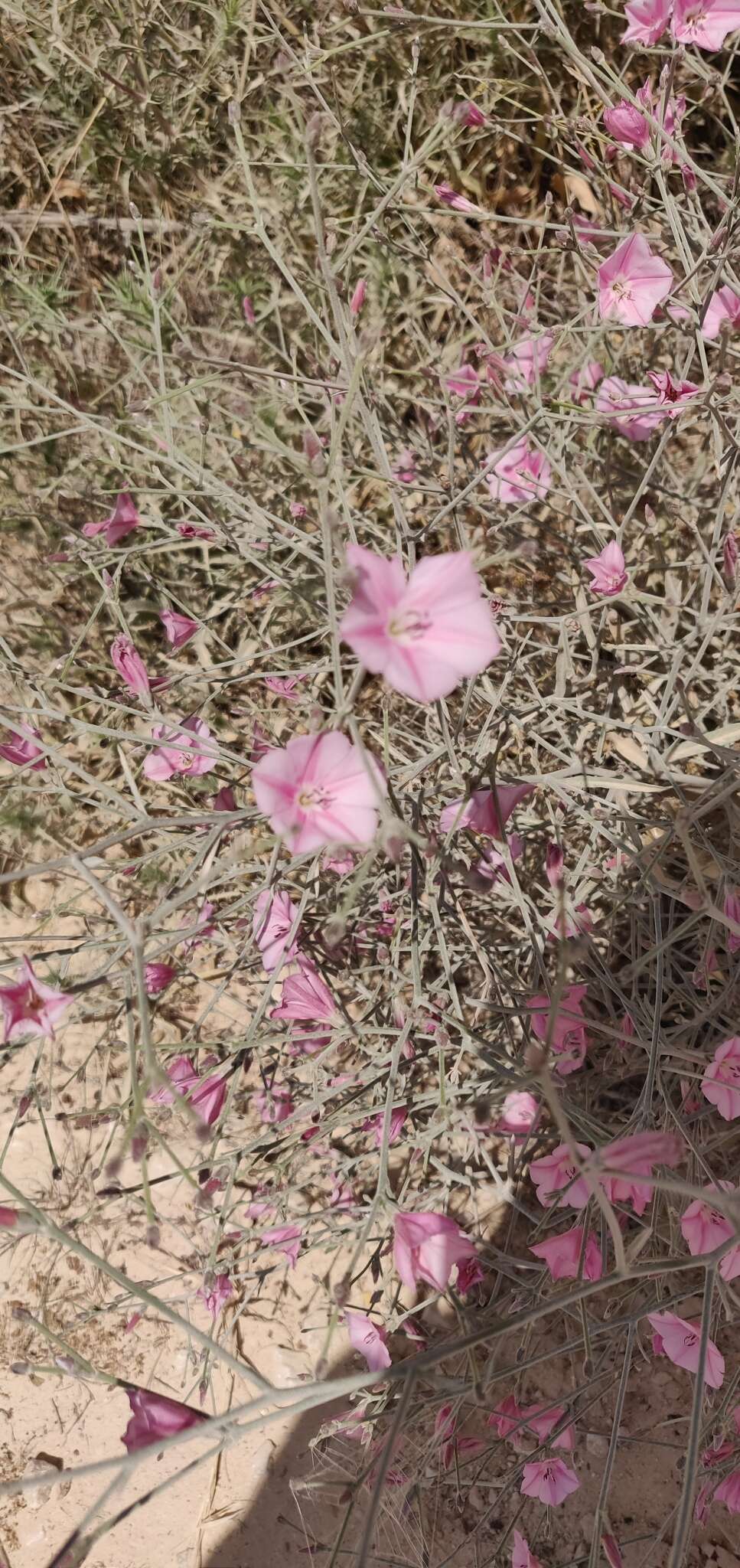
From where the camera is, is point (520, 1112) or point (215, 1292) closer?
point (520, 1112)

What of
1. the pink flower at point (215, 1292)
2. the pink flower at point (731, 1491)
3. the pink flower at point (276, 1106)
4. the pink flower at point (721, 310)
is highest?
the pink flower at point (721, 310)

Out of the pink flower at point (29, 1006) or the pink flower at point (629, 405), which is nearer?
the pink flower at point (29, 1006)

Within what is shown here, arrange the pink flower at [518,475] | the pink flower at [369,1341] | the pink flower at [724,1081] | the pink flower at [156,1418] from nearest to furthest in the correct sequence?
the pink flower at [156,1418] → the pink flower at [724,1081] → the pink flower at [369,1341] → the pink flower at [518,475]

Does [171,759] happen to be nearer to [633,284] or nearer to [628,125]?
[633,284]

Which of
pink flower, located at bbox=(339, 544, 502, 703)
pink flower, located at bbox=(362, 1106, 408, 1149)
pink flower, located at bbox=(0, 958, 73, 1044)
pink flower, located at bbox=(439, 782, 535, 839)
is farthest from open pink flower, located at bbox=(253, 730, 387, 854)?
pink flower, located at bbox=(362, 1106, 408, 1149)

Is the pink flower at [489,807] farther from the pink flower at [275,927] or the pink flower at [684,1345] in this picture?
the pink flower at [684,1345]

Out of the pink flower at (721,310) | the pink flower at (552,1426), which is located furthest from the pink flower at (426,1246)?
the pink flower at (721,310)

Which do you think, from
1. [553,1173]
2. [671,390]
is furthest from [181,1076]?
[671,390]
